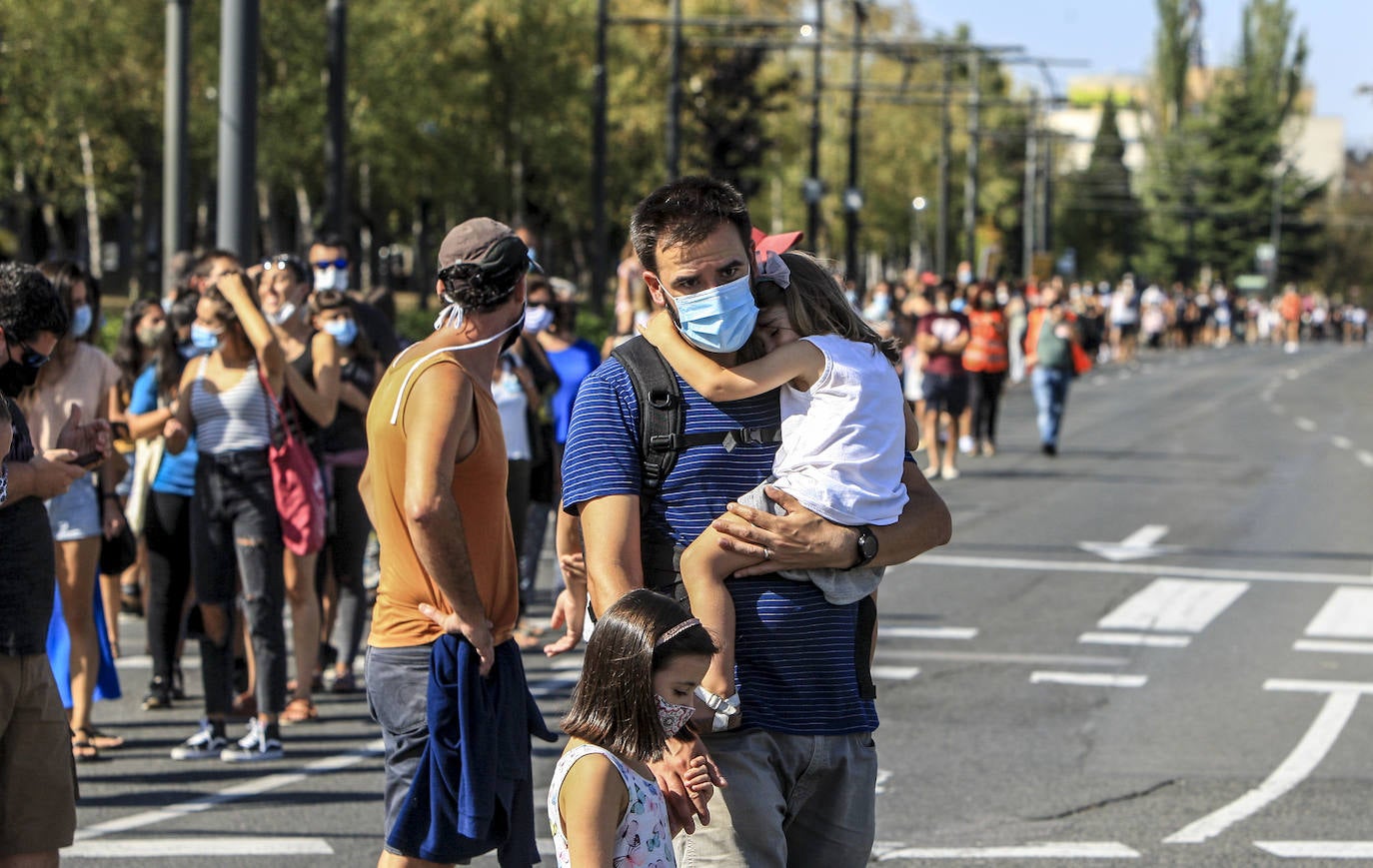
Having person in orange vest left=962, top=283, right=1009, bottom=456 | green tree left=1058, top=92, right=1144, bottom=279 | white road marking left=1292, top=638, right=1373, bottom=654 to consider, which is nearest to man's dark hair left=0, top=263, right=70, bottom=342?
white road marking left=1292, top=638, right=1373, bottom=654

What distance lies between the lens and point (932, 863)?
6227 mm

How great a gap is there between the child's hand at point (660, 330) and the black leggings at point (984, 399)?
16658mm

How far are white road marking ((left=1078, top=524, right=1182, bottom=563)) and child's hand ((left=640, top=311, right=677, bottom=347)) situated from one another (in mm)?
10356

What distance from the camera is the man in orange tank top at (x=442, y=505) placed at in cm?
449

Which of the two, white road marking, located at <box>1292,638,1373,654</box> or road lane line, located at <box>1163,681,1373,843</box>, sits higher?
road lane line, located at <box>1163,681,1373,843</box>

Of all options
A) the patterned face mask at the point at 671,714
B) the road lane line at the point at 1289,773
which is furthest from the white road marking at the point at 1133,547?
the patterned face mask at the point at 671,714

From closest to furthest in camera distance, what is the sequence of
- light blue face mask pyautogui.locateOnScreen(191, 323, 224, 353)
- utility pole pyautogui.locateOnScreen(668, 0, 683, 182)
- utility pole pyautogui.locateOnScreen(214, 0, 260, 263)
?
light blue face mask pyautogui.locateOnScreen(191, 323, 224, 353)
utility pole pyautogui.locateOnScreen(214, 0, 260, 263)
utility pole pyautogui.locateOnScreen(668, 0, 683, 182)

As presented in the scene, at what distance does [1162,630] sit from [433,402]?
7.22 m

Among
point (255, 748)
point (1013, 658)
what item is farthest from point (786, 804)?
point (1013, 658)

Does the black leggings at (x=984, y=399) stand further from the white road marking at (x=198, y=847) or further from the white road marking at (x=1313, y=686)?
the white road marking at (x=198, y=847)

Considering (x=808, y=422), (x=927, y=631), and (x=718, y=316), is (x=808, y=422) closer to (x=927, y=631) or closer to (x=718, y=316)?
(x=718, y=316)

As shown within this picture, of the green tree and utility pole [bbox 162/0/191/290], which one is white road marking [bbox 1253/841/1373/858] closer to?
utility pole [bbox 162/0/191/290]

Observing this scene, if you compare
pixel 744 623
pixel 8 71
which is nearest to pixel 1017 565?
pixel 744 623

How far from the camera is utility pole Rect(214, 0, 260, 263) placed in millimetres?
12047
